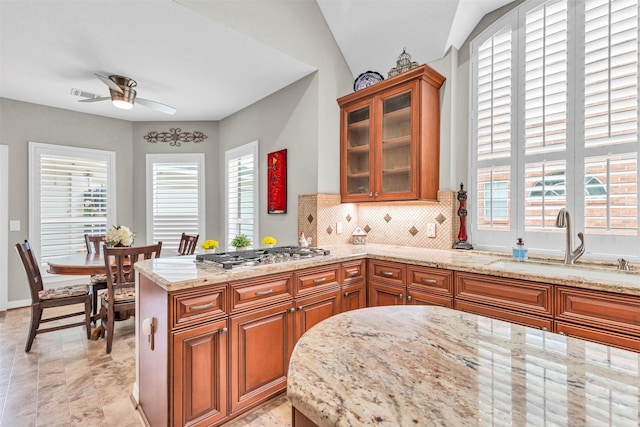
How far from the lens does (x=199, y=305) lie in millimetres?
1660

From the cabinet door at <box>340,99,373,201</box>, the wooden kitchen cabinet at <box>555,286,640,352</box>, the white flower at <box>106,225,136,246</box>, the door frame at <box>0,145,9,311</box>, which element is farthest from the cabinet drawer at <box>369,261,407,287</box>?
the door frame at <box>0,145,9,311</box>

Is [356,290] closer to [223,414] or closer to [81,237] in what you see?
[223,414]

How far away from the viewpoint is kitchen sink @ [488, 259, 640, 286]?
1.71 metres

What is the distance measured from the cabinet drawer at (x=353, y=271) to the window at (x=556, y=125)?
1098 millimetres

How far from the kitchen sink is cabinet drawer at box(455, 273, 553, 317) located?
86 mm

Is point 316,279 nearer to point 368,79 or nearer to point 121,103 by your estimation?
point 368,79

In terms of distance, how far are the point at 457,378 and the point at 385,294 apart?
6.05 feet

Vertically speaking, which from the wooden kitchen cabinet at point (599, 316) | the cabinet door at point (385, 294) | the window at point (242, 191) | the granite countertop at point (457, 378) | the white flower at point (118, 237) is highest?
the window at point (242, 191)

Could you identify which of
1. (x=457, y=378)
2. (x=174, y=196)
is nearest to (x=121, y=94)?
(x=174, y=196)

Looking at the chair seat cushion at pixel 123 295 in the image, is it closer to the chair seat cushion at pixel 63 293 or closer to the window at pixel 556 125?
the chair seat cushion at pixel 63 293

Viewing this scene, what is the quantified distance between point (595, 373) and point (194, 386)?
1.72 meters

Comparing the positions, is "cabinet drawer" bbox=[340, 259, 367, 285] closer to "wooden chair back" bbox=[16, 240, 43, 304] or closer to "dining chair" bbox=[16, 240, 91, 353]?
"dining chair" bbox=[16, 240, 91, 353]

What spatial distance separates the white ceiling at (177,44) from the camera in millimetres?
2365

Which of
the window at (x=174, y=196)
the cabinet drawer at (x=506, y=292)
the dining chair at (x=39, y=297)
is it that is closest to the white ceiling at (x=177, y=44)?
the window at (x=174, y=196)
